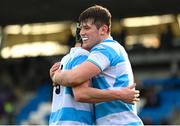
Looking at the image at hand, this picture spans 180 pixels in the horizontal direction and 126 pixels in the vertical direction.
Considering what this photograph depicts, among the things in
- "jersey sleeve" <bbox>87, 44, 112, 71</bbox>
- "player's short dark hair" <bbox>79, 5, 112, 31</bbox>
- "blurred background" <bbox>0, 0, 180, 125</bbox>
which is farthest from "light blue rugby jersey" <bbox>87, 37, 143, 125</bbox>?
"blurred background" <bbox>0, 0, 180, 125</bbox>

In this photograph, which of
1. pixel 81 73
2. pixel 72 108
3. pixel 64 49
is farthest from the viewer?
pixel 64 49

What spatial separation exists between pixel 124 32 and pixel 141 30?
1.57 ft

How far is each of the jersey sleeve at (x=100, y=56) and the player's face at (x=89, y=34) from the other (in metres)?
0.07

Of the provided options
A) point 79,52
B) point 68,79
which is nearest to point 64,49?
point 79,52

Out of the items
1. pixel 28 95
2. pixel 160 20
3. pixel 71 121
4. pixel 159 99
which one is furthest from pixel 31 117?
pixel 71 121

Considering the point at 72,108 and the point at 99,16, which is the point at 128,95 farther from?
the point at 99,16

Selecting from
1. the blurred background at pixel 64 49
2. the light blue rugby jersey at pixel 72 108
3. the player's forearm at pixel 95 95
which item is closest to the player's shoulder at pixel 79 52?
Result: the light blue rugby jersey at pixel 72 108

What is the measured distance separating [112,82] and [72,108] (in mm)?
289

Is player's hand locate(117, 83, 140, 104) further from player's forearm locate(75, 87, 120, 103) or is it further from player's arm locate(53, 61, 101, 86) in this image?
player's arm locate(53, 61, 101, 86)

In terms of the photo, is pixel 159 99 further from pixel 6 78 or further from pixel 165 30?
pixel 6 78

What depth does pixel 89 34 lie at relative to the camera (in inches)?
151

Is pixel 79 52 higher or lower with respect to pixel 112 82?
higher

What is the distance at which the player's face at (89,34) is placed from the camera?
3.80 meters

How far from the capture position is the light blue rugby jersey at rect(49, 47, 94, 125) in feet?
12.4
